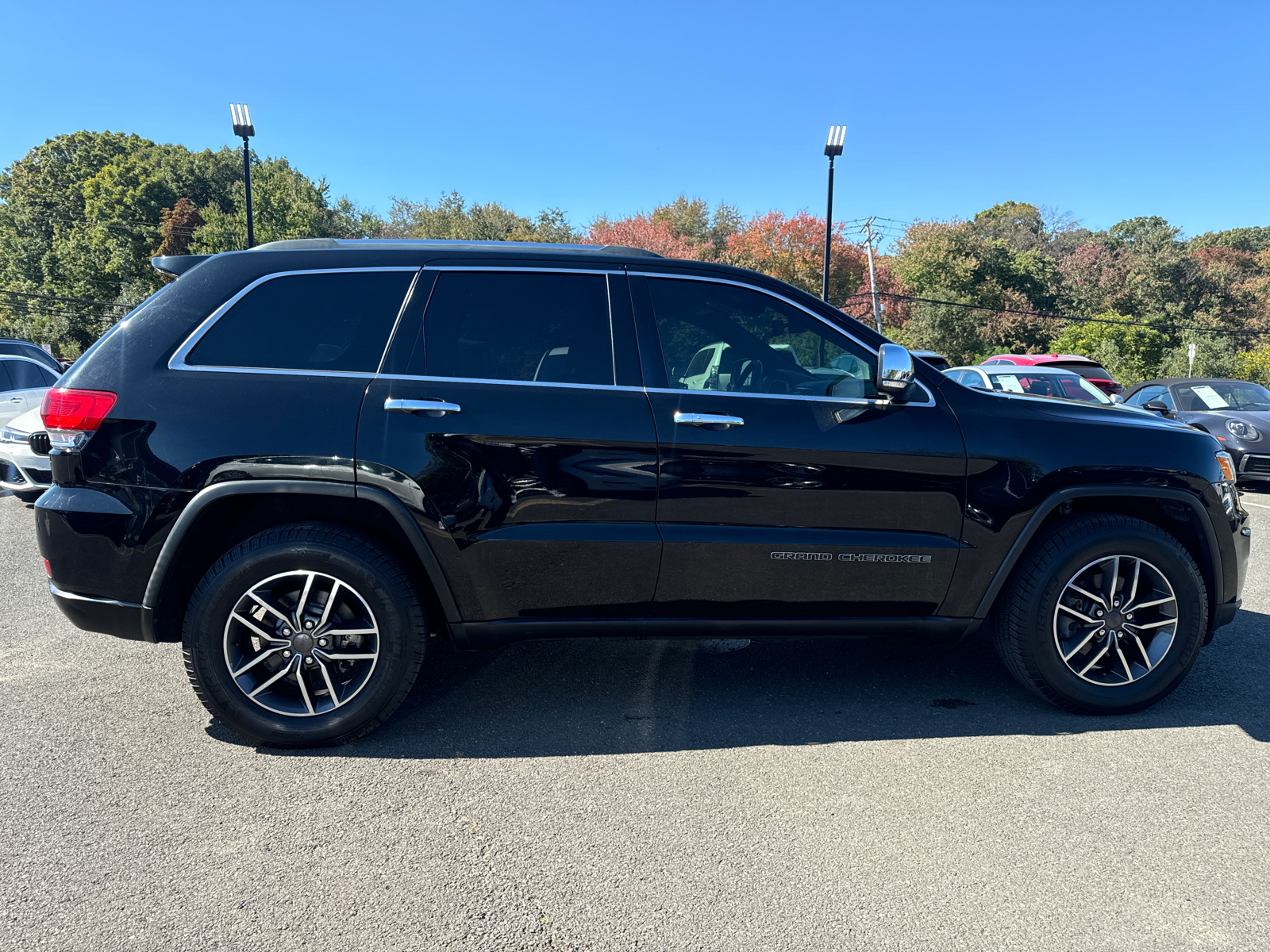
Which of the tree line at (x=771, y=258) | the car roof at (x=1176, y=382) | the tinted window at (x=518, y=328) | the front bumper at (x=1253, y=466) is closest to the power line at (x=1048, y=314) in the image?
the tree line at (x=771, y=258)

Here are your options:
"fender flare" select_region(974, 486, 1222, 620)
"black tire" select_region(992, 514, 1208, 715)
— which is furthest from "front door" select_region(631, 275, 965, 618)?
"black tire" select_region(992, 514, 1208, 715)

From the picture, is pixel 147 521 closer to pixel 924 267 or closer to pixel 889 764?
pixel 889 764

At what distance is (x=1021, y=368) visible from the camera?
38.7 ft

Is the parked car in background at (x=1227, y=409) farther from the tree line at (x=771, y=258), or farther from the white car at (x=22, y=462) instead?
the tree line at (x=771, y=258)

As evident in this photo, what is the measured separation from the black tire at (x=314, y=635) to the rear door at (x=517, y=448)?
25 centimetres

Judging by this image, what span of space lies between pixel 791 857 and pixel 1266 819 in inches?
66.8

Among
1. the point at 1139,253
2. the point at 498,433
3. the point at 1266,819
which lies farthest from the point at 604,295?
the point at 1139,253

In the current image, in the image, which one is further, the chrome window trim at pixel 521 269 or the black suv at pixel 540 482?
the chrome window trim at pixel 521 269

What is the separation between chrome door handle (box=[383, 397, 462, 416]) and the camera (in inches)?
124

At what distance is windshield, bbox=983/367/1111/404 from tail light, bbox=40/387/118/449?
10.3 meters

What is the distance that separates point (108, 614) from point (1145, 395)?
13.9 metres

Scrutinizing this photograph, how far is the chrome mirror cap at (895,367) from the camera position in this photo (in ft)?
10.6

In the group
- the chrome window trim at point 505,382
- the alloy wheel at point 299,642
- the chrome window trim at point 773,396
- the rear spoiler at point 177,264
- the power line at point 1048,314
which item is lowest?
the alloy wheel at point 299,642

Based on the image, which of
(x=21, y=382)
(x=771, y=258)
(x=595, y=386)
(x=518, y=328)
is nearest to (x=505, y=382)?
(x=518, y=328)
